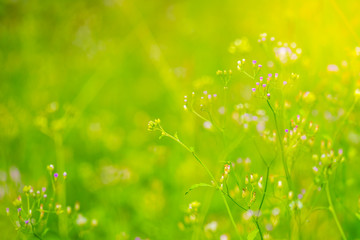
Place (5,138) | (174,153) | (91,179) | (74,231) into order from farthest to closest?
(174,153), (5,138), (91,179), (74,231)

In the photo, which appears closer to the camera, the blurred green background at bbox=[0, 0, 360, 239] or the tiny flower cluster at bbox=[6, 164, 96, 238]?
the tiny flower cluster at bbox=[6, 164, 96, 238]

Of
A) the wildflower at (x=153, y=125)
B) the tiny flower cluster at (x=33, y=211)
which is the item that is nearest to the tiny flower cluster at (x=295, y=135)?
the wildflower at (x=153, y=125)

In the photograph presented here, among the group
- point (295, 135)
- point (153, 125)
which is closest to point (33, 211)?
point (153, 125)

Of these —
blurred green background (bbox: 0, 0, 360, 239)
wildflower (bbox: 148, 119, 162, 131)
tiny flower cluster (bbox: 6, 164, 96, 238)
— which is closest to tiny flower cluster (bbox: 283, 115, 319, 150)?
wildflower (bbox: 148, 119, 162, 131)

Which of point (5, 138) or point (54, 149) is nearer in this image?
point (5, 138)

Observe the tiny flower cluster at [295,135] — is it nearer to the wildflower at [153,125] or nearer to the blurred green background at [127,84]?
the wildflower at [153,125]

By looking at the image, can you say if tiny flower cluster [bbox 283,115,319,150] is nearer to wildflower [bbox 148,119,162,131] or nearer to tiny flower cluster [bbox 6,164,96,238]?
wildflower [bbox 148,119,162,131]

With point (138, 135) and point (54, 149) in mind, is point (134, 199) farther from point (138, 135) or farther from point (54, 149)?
point (54, 149)

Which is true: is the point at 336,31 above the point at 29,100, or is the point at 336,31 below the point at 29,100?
above

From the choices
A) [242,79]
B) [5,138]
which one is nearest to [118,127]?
[5,138]
